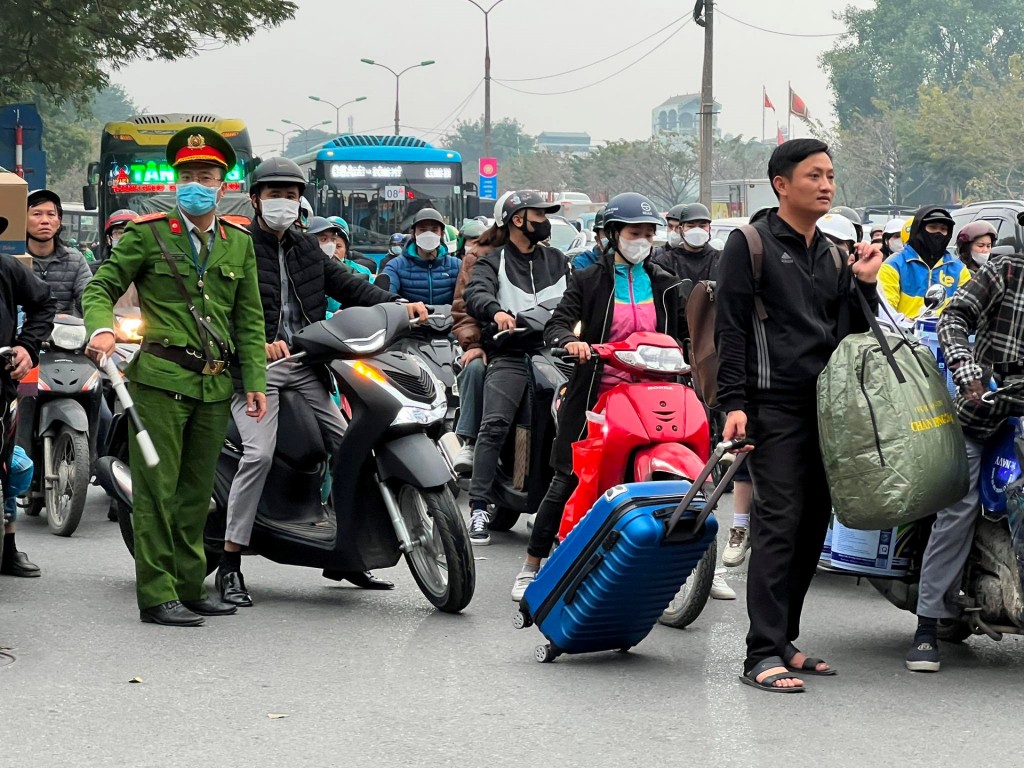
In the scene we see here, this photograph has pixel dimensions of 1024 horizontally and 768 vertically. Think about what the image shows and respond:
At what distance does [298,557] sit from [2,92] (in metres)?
23.8

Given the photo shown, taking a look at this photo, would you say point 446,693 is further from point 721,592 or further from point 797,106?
point 797,106

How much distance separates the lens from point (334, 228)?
1349 centimetres

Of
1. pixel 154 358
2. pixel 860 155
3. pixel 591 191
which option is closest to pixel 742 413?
pixel 154 358

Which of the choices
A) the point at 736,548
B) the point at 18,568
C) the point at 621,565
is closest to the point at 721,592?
the point at 736,548

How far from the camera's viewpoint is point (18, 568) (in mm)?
7840

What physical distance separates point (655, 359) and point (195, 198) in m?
2.02

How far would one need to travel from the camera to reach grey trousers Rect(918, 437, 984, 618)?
19.0ft

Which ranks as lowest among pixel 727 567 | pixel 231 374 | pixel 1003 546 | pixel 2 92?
pixel 727 567

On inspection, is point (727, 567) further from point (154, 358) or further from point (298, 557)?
point (154, 358)

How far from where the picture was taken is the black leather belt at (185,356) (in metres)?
6.54

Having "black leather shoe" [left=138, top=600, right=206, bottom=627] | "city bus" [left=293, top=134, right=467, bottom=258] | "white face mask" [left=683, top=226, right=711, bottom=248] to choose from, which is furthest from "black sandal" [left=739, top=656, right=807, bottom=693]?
"city bus" [left=293, top=134, right=467, bottom=258]

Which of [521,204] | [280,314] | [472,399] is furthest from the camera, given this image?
[472,399]

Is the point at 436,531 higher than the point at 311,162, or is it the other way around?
the point at 311,162

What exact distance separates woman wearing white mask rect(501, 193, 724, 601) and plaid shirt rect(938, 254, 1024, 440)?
5.43ft
